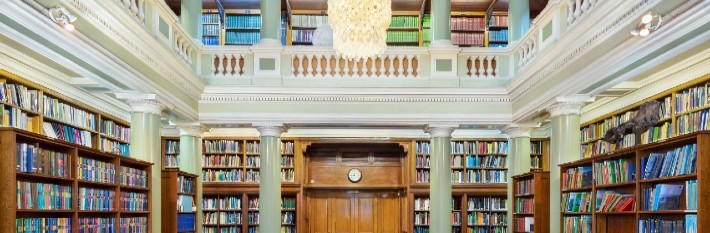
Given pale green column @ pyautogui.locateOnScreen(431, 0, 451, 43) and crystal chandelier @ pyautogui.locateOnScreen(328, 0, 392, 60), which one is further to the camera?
pale green column @ pyautogui.locateOnScreen(431, 0, 451, 43)

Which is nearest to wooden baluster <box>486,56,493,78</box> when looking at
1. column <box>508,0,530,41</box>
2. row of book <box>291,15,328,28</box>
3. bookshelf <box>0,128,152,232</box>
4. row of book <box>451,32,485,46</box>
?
column <box>508,0,530,41</box>

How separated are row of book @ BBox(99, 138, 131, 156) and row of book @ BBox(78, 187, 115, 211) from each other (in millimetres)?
1975

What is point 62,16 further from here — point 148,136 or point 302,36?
point 302,36

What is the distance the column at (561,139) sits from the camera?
7.28m

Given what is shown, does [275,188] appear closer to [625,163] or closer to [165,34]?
[165,34]

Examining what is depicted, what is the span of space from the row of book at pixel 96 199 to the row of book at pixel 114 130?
2.09m

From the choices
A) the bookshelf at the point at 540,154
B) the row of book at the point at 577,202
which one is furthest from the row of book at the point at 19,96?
the bookshelf at the point at 540,154

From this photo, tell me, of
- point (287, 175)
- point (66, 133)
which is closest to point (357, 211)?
point (287, 175)

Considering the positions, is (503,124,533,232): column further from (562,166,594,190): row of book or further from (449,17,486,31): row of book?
(449,17,486,31): row of book

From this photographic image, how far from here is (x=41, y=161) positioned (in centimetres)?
511

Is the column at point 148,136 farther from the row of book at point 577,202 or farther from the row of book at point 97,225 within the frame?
the row of book at point 577,202

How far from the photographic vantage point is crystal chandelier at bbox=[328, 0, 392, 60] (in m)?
6.03

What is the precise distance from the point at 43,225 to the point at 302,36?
696 cm

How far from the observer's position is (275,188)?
9594 millimetres
